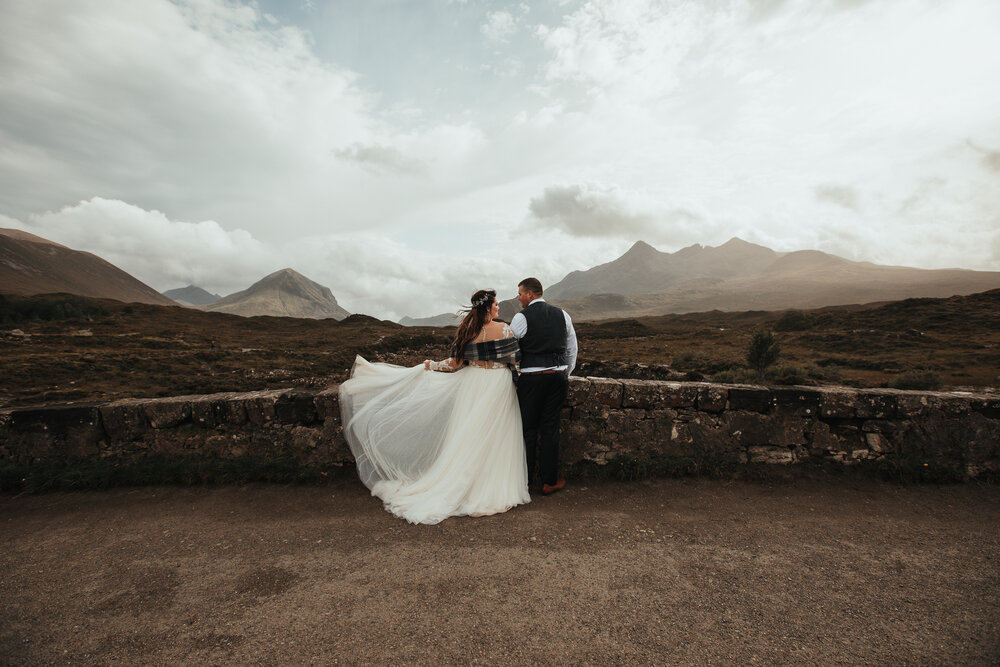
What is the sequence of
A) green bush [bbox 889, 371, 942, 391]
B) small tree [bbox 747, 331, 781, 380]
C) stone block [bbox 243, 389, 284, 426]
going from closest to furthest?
stone block [bbox 243, 389, 284, 426] → green bush [bbox 889, 371, 942, 391] → small tree [bbox 747, 331, 781, 380]

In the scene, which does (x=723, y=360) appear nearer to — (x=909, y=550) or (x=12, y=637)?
(x=909, y=550)

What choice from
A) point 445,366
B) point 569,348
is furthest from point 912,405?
point 445,366

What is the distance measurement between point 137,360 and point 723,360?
34.3 meters

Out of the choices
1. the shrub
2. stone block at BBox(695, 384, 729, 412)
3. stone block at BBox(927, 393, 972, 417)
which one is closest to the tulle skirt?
stone block at BBox(695, 384, 729, 412)

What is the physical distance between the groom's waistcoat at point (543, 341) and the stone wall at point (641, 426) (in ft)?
2.39

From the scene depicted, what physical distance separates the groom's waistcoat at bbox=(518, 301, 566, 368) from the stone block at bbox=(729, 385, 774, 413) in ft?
6.90

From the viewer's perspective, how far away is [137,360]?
25875 mm

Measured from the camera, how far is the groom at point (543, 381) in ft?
14.7

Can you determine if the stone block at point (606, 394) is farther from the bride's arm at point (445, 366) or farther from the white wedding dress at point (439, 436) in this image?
the bride's arm at point (445, 366)

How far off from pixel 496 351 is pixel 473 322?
0.41 metres

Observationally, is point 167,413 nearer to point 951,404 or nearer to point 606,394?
point 606,394

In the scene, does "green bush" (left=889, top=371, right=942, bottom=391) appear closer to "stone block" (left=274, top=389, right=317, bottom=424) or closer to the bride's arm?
the bride's arm

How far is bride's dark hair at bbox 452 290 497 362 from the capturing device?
15.3 feet

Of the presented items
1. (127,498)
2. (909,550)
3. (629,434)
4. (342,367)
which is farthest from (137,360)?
(909,550)
